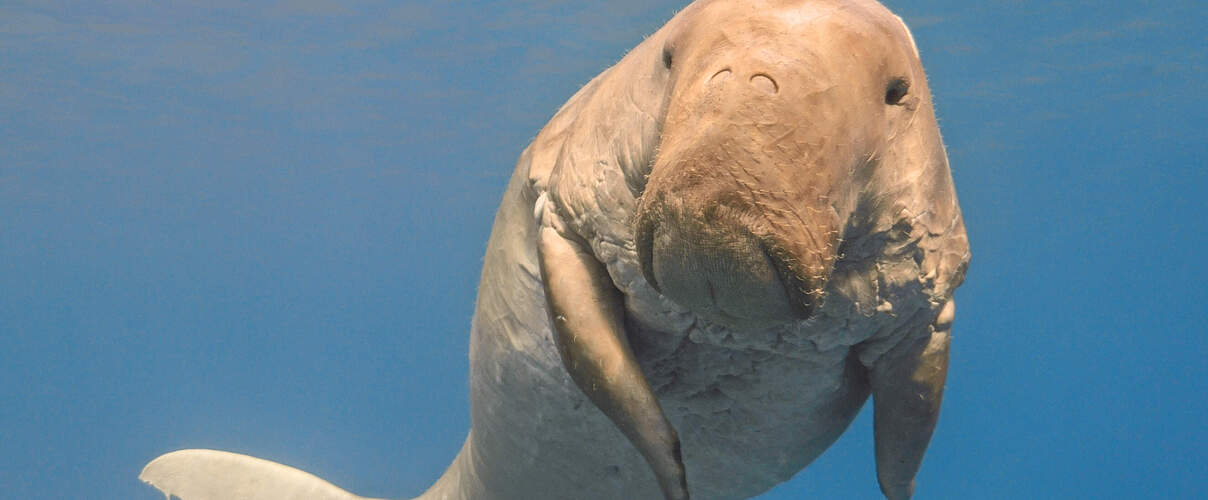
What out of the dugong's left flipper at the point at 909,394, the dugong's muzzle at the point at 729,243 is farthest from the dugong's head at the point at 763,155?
the dugong's left flipper at the point at 909,394

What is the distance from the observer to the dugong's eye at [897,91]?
6.31 ft

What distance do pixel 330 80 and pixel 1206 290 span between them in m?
51.3

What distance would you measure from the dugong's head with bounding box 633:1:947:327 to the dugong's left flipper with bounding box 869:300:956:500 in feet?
2.39

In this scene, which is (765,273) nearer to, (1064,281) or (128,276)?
(1064,281)

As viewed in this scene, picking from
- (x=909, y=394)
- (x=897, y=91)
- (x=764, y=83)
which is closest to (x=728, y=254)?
(x=764, y=83)

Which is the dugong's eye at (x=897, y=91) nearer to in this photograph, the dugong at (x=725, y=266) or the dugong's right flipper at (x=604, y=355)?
the dugong at (x=725, y=266)

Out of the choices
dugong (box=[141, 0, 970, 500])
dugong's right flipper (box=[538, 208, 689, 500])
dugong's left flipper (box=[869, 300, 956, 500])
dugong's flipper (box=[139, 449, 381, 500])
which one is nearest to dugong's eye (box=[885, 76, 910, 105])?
dugong (box=[141, 0, 970, 500])

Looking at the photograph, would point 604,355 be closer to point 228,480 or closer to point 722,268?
point 722,268

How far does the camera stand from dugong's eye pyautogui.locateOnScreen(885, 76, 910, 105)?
1.92 metres

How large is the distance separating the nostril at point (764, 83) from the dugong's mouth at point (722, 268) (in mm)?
247

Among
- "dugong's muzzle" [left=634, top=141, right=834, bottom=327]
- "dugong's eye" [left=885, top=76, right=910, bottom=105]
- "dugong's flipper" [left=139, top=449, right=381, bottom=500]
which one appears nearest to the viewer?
"dugong's muzzle" [left=634, top=141, right=834, bottom=327]

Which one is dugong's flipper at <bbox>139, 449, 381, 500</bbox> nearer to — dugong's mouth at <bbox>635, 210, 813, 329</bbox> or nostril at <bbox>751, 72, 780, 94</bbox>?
dugong's mouth at <bbox>635, 210, 813, 329</bbox>

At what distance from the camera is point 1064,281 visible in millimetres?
57969

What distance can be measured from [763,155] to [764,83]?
15 cm
